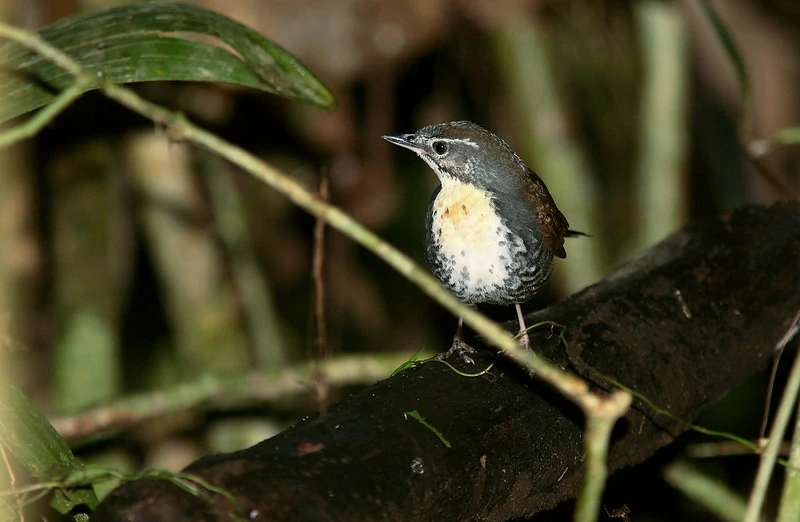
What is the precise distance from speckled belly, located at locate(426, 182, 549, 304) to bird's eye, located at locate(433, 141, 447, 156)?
193 mm

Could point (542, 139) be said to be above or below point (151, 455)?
above

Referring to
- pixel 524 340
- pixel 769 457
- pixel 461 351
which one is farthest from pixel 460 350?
pixel 769 457

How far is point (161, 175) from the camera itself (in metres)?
4.52

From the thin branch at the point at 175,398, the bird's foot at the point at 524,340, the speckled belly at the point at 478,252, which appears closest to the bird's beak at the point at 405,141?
the speckled belly at the point at 478,252

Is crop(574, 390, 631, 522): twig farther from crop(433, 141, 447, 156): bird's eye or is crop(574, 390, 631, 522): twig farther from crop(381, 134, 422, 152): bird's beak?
crop(381, 134, 422, 152): bird's beak

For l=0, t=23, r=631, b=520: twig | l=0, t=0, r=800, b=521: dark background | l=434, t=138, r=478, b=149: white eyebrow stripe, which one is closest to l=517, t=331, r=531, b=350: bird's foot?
l=0, t=0, r=800, b=521: dark background

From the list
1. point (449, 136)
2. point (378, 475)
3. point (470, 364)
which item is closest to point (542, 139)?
point (449, 136)

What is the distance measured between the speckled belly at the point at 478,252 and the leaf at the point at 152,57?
106 cm

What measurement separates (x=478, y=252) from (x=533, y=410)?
3.18 ft

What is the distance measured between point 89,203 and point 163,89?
743 mm

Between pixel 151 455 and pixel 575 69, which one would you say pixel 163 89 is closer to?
pixel 151 455

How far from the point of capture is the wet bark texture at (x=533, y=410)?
6.25 feet

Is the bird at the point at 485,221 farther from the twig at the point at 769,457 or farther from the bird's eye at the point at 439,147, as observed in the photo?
the twig at the point at 769,457

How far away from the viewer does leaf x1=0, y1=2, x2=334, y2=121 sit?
2.50 m
